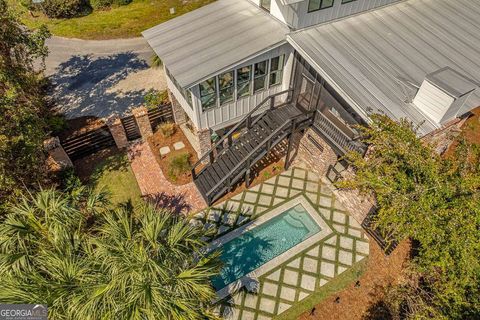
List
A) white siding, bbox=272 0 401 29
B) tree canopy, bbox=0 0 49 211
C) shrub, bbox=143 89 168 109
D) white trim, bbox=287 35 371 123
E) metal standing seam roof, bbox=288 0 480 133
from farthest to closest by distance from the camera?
shrub, bbox=143 89 168 109 < white siding, bbox=272 0 401 29 < tree canopy, bbox=0 0 49 211 < metal standing seam roof, bbox=288 0 480 133 < white trim, bbox=287 35 371 123

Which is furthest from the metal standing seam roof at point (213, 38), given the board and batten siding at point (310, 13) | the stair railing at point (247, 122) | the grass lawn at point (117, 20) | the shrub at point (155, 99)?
the grass lawn at point (117, 20)

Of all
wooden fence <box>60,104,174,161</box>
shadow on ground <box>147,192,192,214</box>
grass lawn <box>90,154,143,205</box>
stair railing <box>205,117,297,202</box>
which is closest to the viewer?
stair railing <box>205,117,297,202</box>

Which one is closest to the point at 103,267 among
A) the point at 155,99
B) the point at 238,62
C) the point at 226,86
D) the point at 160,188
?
the point at 160,188

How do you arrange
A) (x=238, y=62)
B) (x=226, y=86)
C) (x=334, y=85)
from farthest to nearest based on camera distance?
(x=226, y=86)
(x=238, y=62)
(x=334, y=85)

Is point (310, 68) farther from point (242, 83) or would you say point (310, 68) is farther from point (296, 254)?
point (296, 254)

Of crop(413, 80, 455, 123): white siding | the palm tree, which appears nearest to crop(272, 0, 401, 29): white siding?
crop(413, 80, 455, 123): white siding

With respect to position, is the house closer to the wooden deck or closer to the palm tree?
the wooden deck
